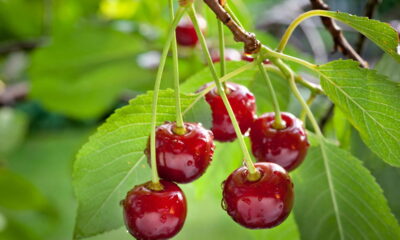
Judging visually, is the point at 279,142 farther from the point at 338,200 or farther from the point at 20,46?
the point at 20,46

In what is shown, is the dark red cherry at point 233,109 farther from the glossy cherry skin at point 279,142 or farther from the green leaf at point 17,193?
the green leaf at point 17,193

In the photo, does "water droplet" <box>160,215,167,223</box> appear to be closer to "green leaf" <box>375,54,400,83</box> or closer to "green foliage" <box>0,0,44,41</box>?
"green leaf" <box>375,54,400,83</box>

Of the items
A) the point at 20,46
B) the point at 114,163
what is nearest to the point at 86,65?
the point at 20,46

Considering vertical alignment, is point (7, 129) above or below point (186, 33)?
below

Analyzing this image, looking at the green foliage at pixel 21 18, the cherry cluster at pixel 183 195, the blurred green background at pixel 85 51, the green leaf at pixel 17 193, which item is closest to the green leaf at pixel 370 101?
the cherry cluster at pixel 183 195

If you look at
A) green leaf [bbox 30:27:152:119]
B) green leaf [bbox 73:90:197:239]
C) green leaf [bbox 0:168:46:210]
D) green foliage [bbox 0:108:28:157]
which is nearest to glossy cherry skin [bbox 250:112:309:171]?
green leaf [bbox 73:90:197:239]
